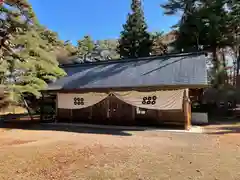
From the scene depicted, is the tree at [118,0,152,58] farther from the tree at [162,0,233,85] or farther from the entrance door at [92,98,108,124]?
the entrance door at [92,98,108,124]

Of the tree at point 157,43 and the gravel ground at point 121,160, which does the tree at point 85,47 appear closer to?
the tree at point 157,43

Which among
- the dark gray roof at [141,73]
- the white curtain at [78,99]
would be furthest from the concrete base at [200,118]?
the white curtain at [78,99]

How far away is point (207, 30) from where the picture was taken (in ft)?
57.7

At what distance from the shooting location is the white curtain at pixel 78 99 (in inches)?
462

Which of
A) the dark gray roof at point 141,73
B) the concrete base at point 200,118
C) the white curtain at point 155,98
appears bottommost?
the concrete base at point 200,118

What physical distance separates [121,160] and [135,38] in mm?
20938

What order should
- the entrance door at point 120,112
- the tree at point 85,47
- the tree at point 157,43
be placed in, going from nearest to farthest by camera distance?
the entrance door at point 120,112 → the tree at point 157,43 → the tree at point 85,47

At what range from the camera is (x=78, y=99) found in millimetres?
12195

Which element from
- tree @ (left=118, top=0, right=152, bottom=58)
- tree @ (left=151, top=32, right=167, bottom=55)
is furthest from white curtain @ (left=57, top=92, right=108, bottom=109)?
tree @ (left=151, top=32, right=167, bottom=55)

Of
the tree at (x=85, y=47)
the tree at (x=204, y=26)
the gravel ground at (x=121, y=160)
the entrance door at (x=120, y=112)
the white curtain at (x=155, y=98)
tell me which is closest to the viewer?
the gravel ground at (x=121, y=160)

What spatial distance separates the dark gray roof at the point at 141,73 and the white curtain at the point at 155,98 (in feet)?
1.33

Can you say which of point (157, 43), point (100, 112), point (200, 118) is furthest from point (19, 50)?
point (157, 43)

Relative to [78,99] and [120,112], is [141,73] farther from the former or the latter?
[78,99]

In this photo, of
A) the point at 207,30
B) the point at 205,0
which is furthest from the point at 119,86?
the point at 205,0
